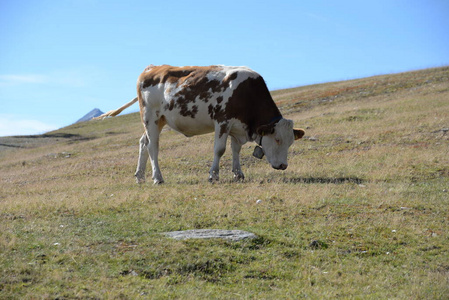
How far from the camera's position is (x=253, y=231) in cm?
978

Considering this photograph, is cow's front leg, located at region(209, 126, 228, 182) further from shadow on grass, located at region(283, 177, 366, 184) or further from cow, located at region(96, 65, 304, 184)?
shadow on grass, located at region(283, 177, 366, 184)

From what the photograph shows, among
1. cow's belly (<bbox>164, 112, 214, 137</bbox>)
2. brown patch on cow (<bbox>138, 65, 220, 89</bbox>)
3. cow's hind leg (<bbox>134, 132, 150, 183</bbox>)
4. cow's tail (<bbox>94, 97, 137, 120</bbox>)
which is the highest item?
brown patch on cow (<bbox>138, 65, 220, 89</bbox>)

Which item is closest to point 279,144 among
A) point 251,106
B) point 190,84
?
point 251,106

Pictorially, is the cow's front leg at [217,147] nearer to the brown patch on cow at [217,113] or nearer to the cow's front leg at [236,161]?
the brown patch on cow at [217,113]

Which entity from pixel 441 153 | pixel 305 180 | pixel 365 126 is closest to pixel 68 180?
pixel 305 180

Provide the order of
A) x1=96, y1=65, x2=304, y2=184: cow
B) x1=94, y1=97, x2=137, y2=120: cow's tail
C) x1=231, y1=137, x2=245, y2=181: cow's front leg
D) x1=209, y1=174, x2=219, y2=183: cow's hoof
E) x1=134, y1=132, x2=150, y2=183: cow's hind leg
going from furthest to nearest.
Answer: x1=94, y1=97, x2=137, y2=120: cow's tail → x1=134, y1=132, x2=150, y2=183: cow's hind leg → x1=231, y1=137, x2=245, y2=181: cow's front leg → x1=209, y1=174, x2=219, y2=183: cow's hoof → x1=96, y1=65, x2=304, y2=184: cow

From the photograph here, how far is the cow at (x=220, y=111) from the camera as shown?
15.4 meters

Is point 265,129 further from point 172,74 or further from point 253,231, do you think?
point 253,231

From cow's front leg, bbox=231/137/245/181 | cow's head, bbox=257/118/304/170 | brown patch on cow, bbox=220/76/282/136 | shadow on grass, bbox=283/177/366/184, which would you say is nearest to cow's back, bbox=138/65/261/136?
brown patch on cow, bbox=220/76/282/136

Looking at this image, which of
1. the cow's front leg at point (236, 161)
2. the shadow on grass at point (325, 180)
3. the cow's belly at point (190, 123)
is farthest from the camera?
the cow's front leg at point (236, 161)

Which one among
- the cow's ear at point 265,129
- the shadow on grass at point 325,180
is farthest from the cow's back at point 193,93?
the shadow on grass at point 325,180

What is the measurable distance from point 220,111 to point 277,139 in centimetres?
186

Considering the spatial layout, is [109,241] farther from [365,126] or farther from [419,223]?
[365,126]

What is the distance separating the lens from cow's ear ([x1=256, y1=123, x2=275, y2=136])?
15207mm
